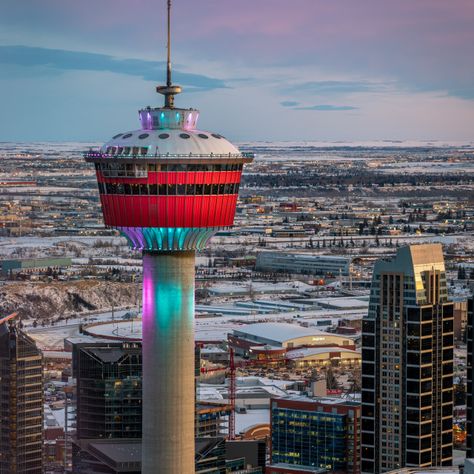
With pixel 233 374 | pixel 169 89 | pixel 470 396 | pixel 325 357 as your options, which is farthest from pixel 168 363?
pixel 325 357

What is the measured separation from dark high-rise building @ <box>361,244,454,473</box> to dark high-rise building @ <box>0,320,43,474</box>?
1329cm

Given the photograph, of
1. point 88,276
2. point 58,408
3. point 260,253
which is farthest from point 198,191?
point 260,253

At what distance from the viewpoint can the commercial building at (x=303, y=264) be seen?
17912 cm

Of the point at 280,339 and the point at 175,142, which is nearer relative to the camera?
the point at 175,142

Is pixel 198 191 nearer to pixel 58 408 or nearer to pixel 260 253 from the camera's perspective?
pixel 58 408

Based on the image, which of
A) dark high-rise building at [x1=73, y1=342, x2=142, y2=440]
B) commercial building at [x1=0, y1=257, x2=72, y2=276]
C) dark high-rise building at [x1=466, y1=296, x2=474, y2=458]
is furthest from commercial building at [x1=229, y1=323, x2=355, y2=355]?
dark high-rise building at [x1=73, y1=342, x2=142, y2=440]

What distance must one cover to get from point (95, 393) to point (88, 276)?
319 ft

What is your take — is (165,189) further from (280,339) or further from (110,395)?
(280,339)

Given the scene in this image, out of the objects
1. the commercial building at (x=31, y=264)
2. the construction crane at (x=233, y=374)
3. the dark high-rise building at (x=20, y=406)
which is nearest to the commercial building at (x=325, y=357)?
the construction crane at (x=233, y=374)

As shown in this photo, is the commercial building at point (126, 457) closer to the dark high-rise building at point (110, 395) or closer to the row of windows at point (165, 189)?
the dark high-rise building at point (110, 395)

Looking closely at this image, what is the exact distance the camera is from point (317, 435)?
7731 cm

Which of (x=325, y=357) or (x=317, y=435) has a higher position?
(x=317, y=435)

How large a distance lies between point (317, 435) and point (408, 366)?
614cm

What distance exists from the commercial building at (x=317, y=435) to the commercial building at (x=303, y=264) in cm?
9778
